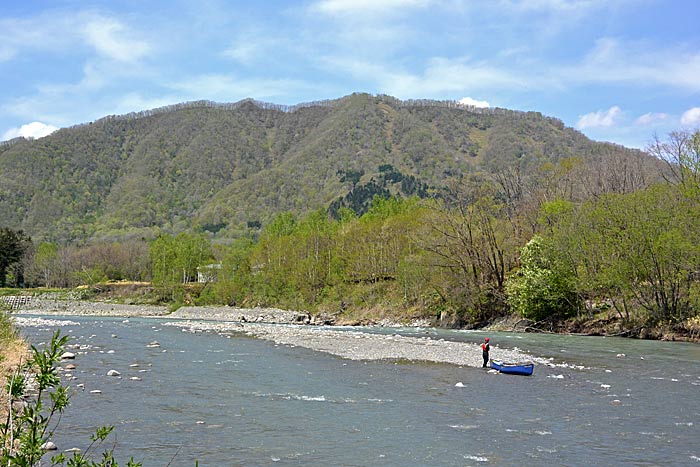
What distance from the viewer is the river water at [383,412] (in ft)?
48.4

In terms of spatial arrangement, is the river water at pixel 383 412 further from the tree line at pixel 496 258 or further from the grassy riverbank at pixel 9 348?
the tree line at pixel 496 258

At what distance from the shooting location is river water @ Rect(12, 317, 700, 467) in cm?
1474

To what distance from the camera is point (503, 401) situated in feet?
70.5

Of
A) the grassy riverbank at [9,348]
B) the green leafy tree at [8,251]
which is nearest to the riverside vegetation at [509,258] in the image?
the green leafy tree at [8,251]

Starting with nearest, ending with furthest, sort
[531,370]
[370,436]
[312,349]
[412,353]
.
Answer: [370,436]
[531,370]
[412,353]
[312,349]

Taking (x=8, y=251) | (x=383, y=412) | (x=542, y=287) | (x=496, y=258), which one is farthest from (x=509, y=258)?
(x=8, y=251)

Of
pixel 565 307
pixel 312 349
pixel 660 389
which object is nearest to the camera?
pixel 660 389

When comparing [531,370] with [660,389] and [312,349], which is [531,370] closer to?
[660,389]

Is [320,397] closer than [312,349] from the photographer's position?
Yes

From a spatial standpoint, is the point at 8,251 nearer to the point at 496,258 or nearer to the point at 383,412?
the point at 496,258

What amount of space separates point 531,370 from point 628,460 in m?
13.0

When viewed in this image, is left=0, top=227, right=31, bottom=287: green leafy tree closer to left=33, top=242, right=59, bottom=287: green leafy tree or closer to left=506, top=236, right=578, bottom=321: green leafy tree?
left=33, top=242, right=59, bottom=287: green leafy tree

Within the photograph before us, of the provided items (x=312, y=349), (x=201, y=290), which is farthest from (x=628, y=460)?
(x=201, y=290)

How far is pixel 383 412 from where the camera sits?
1952cm
